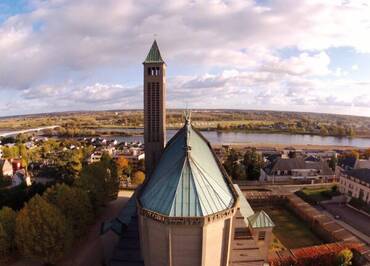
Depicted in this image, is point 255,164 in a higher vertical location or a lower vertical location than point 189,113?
Answer: lower

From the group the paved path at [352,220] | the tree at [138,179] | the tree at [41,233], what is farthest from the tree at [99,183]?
the paved path at [352,220]

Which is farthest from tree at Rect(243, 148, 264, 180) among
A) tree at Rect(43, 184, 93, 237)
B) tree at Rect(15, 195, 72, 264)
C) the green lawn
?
tree at Rect(15, 195, 72, 264)

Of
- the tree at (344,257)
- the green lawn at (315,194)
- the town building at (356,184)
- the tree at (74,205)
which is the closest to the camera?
the tree at (344,257)

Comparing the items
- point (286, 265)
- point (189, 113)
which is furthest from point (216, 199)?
point (286, 265)

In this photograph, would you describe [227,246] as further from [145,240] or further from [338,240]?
[338,240]

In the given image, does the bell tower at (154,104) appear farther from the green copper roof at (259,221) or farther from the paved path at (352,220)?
the paved path at (352,220)

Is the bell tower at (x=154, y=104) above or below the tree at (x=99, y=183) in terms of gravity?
above
